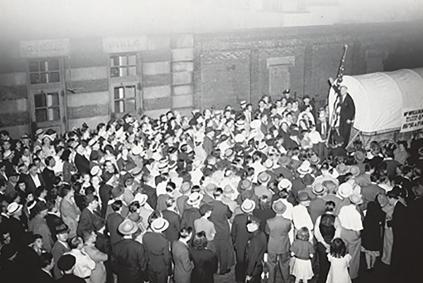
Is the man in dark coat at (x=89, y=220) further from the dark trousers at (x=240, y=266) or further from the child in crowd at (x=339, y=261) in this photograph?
the child in crowd at (x=339, y=261)

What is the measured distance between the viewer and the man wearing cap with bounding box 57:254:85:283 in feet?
24.8

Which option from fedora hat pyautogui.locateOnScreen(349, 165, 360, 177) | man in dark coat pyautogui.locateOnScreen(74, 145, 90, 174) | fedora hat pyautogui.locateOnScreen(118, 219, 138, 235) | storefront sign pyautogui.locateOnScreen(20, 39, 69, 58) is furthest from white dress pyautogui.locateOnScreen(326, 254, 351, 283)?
storefront sign pyautogui.locateOnScreen(20, 39, 69, 58)

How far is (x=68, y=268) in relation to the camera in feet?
25.2

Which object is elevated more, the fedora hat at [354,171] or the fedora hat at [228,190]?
the fedora hat at [354,171]

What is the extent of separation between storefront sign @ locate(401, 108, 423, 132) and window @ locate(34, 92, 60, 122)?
12.1m

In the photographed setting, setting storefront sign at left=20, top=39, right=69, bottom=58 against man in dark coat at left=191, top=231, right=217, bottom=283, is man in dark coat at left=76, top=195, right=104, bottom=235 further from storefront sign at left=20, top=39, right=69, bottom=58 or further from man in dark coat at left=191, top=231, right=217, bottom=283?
storefront sign at left=20, top=39, right=69, bottom=58

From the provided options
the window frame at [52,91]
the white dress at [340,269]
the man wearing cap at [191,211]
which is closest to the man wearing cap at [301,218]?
the white dress at [340,269]

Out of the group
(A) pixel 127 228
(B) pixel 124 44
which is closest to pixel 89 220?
(A) pixel 127 228

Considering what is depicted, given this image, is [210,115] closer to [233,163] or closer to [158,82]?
[158,82]

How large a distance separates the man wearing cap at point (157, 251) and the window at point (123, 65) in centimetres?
1066

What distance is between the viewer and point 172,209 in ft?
33.1

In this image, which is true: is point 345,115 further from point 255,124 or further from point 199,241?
point 199,241

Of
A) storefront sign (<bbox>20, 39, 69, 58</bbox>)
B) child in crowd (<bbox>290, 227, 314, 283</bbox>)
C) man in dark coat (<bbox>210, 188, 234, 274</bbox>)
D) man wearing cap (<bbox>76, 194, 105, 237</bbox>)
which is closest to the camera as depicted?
child in crowd (<bbox>290, 227, 314, 283</bbox>)

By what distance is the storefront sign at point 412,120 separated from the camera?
1725 centimetres
